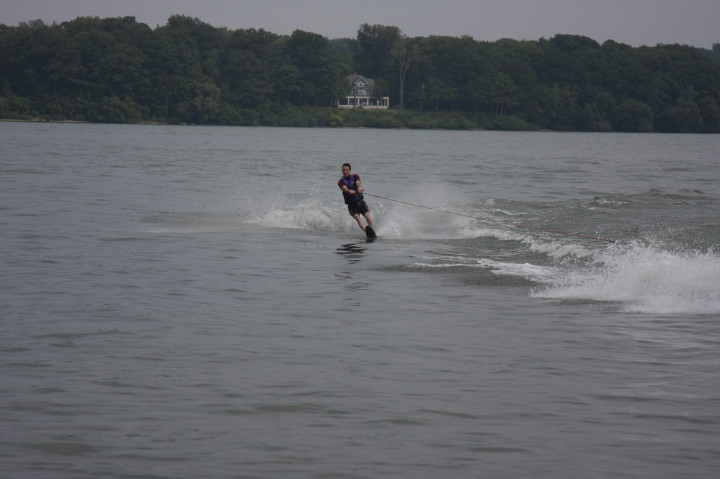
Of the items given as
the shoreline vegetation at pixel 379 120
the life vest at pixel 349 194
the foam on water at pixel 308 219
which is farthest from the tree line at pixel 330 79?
the life vest at pixel 349 194

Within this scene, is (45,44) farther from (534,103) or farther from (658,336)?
(658,336)

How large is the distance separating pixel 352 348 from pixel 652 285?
5266mm

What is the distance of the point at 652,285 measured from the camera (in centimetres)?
1308

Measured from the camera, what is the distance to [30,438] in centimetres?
702

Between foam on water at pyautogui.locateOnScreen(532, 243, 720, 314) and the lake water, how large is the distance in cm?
4

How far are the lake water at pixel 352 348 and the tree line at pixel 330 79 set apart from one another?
106m

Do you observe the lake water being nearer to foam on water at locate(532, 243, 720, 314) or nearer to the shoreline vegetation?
foam on water at locate(532, 243, 720, 314)

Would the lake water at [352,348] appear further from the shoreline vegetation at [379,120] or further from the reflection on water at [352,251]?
the shoreline vegetation at [379,120]

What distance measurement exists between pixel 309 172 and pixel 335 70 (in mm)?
104227

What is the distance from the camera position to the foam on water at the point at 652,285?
1223cm

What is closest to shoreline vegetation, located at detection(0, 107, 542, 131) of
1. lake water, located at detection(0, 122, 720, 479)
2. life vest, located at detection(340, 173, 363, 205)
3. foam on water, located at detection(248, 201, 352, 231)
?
foam on water, located at detection(248, 201, 352, 231)

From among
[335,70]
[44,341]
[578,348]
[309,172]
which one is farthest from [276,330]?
[335,70]

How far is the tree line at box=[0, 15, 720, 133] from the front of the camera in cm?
12300

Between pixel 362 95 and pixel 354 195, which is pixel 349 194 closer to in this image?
pixel 354 195
